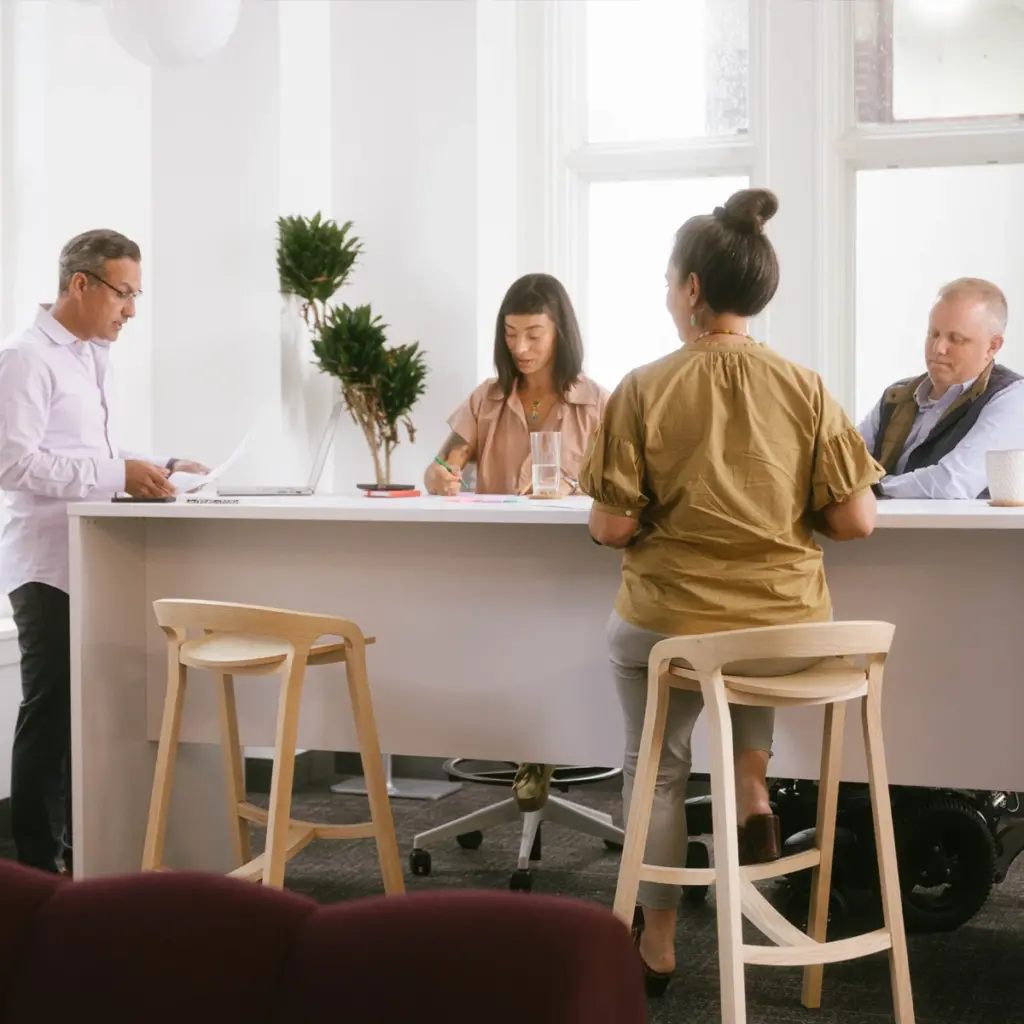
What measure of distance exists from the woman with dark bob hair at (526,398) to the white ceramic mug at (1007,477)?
49.2 inches

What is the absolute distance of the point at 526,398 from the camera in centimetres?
379

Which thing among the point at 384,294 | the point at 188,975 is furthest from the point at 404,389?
the point at 188,975

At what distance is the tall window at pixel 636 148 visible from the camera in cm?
487

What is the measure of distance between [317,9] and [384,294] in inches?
40.5

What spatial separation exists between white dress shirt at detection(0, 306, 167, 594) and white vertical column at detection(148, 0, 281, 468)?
1224 mm

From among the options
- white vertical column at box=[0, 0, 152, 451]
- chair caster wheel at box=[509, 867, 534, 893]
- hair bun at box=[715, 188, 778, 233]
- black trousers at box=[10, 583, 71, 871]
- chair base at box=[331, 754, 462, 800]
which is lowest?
chair base at box=[331, 754, 462, 800]

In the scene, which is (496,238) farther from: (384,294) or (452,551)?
(452,551)

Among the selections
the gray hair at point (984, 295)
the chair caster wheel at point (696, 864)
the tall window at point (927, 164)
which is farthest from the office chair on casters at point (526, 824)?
the tall window at point (927, 164)

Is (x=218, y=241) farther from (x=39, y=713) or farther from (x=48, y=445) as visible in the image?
(x=39, y=713)

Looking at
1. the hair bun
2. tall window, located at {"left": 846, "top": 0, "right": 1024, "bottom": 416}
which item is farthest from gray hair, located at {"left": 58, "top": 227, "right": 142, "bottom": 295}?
tall window, located at {"left": 846, "top": 0, "right": 1024, "bottom": 416}

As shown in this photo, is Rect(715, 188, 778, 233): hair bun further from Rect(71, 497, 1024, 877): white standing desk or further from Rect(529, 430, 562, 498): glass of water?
Rect(529, 430, 562, 498): glass of water

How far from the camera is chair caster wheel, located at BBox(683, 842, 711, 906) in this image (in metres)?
3.15

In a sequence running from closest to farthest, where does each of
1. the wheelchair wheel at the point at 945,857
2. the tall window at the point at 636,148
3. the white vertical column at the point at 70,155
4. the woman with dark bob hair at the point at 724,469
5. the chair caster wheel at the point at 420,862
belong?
the woman with dark bob hair at the point at 724,469
the wheelchair wheel at the point at 945,857
the chair caster wheel at the point at 420,862
the white vertical column at the point at 70,155
the tall window at the point at 636,148

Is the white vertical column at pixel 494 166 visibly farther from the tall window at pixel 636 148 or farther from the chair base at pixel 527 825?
the chair base at pixel 527 825
